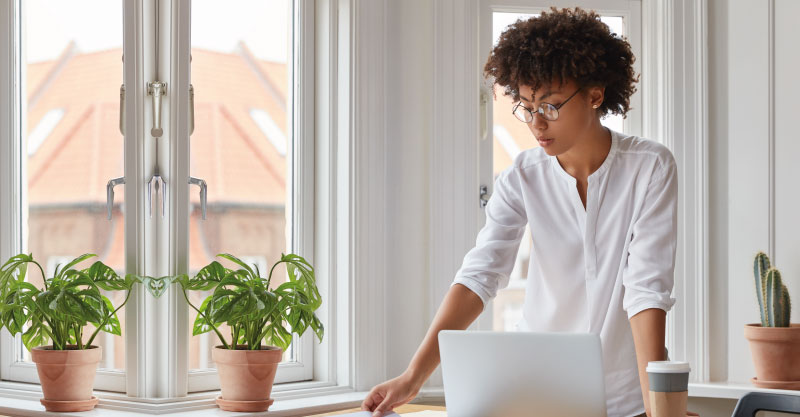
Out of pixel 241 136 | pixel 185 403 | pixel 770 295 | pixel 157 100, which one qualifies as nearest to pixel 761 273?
pixel 770 295

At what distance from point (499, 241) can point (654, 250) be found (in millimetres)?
328

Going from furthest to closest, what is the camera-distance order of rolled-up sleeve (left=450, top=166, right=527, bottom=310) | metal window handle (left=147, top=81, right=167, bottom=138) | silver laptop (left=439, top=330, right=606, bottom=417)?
metal window handle (left=147, top=81, right=167, bottom=138) < rolled-up sleeve (left=450, top=166, right=527, bottom=310) < silver laptop (left=439, top=330, right=606, bottom=417)

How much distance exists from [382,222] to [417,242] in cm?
15

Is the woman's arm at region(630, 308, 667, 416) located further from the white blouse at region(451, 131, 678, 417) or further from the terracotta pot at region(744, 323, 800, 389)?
the terracotta pot at region(744, 323, 800, 389)

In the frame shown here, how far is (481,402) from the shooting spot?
119 centimetres

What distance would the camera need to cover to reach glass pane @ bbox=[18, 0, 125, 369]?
108 inches

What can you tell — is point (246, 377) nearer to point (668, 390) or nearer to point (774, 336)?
point (774, 336)

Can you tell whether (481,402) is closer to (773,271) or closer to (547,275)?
(547,275)

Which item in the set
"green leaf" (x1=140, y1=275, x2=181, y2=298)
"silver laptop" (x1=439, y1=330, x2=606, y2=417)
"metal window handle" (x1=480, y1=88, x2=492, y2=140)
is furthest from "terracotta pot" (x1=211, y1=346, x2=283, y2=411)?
"silver laptop" (x1=439, y1=330, x2=606, y2=417)

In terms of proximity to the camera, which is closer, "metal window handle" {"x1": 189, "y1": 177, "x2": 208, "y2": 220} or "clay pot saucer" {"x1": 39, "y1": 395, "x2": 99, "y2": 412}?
"clay pot saucer" {"x1": 39, "y1": 395, "x2": 99, "y2": 412}

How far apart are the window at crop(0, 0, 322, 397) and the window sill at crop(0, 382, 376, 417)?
0.05m

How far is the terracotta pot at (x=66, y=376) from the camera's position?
2.47m

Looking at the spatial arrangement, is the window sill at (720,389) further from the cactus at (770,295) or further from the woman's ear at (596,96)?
the woman's ear at (596,96)

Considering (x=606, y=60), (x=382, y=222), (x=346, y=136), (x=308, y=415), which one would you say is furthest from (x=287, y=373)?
(x=606, y=60)
